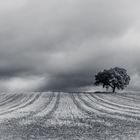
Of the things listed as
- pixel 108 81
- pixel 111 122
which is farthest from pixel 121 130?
pixel 108 81

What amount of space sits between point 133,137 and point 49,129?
251 inches

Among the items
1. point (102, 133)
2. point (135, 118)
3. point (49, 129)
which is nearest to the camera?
point (102, 133)

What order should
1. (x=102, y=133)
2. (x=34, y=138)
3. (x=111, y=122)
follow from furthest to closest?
1. (x=111, y=122)
2. (x=102, y=133)
3. (x=34, y=138)

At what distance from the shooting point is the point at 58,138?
2120 cm

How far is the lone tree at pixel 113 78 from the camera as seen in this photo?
86.8 meters

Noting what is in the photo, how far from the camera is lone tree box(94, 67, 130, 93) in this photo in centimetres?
8675

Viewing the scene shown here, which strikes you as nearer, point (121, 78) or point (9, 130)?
point (9, 130)

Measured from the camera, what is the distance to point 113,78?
8656cm

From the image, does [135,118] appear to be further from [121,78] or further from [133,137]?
[121,78]

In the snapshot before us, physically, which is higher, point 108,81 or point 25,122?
point 108,81

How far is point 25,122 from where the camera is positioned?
28.7 meters

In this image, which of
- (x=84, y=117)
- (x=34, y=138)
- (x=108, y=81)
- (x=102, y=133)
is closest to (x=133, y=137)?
(x=102, y=133)

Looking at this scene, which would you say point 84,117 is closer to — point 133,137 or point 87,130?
point 87,130

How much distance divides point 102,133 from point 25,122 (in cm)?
827
